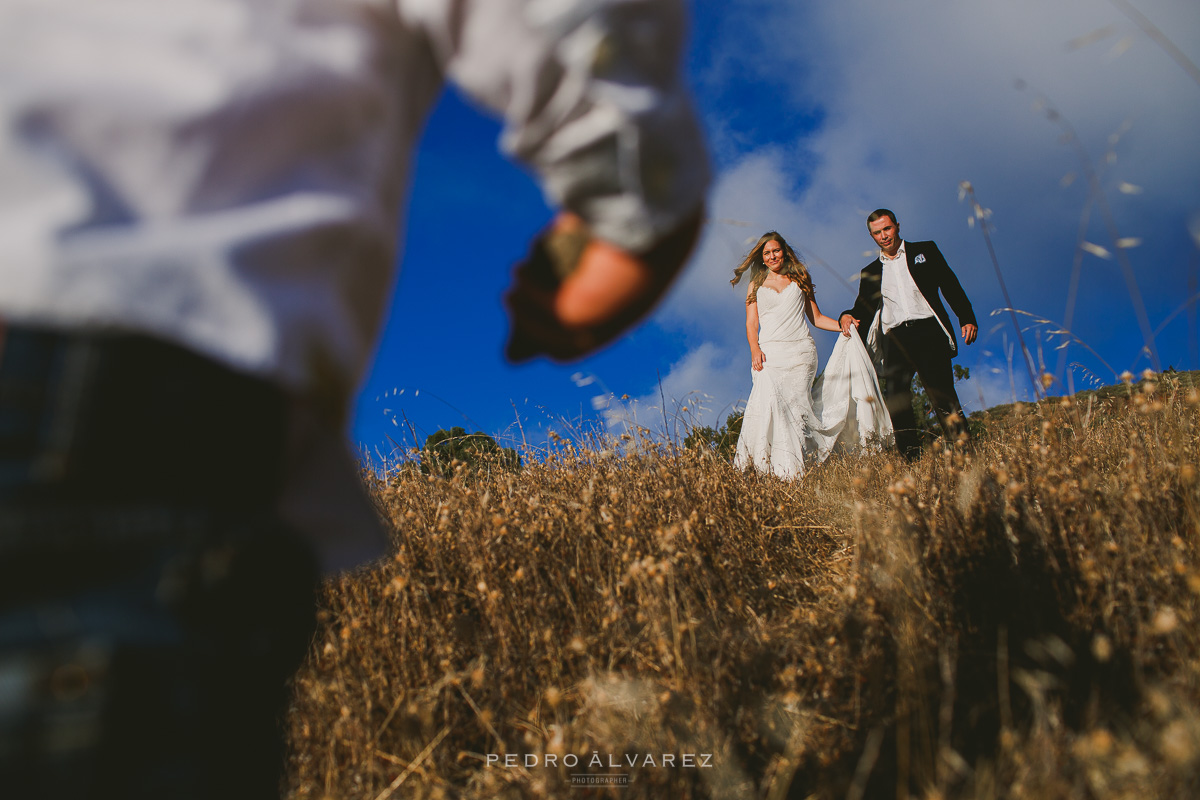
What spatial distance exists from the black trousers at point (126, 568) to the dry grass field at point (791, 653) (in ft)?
3.19

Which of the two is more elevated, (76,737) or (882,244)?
(882,244)

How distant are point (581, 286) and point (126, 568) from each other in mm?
528

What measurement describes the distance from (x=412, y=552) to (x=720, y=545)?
3.88 ft

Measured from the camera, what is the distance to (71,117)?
0.61 meters

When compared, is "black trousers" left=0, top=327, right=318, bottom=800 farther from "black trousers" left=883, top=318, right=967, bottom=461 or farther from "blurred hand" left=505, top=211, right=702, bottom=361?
"black trousers" left=883, top=318, right=967, bottom=461

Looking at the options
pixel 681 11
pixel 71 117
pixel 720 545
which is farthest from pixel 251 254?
pixel 720 545

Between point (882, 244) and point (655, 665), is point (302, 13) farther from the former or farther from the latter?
point (882, 244)

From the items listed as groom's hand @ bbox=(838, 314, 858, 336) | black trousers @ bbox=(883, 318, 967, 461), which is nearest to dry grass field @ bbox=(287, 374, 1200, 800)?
black trousers @ bbox=(883, 318, 967, 461)

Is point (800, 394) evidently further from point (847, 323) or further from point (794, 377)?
point (847, 323)

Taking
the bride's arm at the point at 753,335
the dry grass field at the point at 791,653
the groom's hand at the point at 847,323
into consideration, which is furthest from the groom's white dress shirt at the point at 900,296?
the dry grass field at the point at 791,653

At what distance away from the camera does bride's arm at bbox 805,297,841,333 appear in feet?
24.2

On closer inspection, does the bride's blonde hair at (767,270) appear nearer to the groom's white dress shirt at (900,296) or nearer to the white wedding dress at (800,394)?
the white wedding dress at (800,394)

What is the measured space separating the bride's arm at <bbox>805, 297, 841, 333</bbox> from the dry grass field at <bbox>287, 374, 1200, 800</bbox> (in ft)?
15.9

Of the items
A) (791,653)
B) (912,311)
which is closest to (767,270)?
(912,311)
